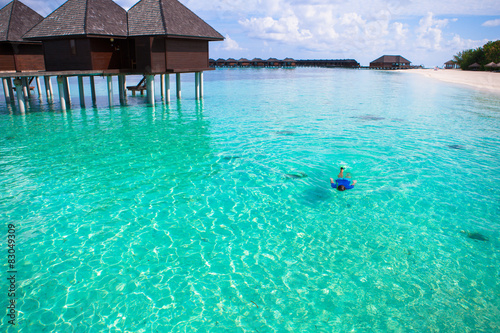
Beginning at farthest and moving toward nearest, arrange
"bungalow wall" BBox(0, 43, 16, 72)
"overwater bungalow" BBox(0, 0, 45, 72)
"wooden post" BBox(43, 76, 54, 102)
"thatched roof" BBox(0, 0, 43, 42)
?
1. "wooden post" BBox(43, 76, 54, 102)
2. "bungalow wall" BBox(0, 43, 16, 72)
3. "overwater bungalow" BBox(0, 0, 45, 72)
4. "thatched roof" BBox(0, 0, 43, 42)

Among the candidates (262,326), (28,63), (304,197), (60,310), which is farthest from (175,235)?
(28,63)

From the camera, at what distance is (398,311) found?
5.77m

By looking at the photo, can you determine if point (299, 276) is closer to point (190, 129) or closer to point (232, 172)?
point (232, 172)

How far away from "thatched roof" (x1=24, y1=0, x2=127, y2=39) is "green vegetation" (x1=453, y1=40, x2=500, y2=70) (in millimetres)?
78854

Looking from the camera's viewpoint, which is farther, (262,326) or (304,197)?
(304,197)

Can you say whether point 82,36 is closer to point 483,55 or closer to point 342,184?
point 342,184

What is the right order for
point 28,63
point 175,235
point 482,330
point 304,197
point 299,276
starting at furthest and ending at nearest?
point 28,63, point 304,197, point 175,235, point 299,276, point 482,330

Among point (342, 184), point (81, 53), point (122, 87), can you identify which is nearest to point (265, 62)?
point (122, 87)

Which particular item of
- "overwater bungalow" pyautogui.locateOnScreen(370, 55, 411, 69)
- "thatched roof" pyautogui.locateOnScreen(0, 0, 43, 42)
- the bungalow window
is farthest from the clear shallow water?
"overwater bungalow" pyautogui.locateOnScreen(370, 55, 411, 69)

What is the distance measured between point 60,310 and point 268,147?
36.6 feet

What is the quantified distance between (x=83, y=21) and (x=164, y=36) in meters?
5.51

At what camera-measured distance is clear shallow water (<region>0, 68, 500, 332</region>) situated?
5.75 metres

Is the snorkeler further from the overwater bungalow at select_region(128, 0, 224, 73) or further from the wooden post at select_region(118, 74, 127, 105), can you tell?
the wooden post at select_region(118, 74, 127, 105)

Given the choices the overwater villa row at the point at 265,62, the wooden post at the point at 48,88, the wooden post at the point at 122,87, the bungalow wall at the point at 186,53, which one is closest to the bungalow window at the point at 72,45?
the wooden post at the point at 122,87
